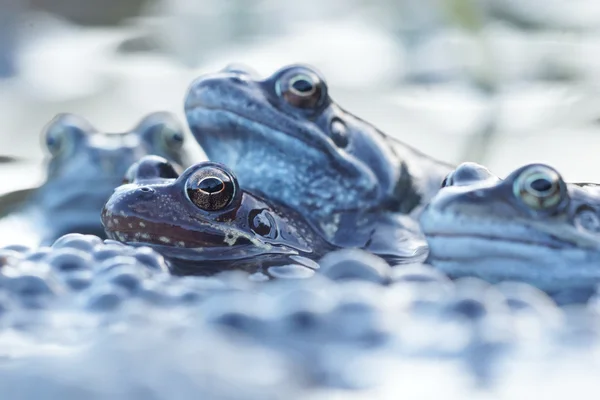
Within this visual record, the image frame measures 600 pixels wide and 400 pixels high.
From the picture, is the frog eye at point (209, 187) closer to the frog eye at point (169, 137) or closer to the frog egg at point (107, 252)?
the frog egg at point (107, 252)

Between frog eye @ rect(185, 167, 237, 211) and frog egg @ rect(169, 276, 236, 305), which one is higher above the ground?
frog eye @ rect(185, 167, 237, 211)

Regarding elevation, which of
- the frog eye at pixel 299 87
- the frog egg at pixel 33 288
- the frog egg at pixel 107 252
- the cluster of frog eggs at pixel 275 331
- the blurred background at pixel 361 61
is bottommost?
the cluster of frog eggs at pixel 275 331

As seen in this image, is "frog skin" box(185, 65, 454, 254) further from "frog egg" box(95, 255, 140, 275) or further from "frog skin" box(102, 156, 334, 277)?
"frog egg" box(95, 255, 140, 275)

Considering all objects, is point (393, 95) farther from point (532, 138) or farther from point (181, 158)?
point (181, 158)

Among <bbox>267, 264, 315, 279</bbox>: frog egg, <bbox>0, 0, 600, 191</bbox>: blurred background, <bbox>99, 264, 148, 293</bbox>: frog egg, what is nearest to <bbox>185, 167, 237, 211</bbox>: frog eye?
<bbox>267, 264, 315, 279</bbox>: frog egg

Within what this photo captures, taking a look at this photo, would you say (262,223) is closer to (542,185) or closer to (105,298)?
(542,185)

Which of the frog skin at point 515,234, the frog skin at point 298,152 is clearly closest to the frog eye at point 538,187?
the frog skin at point 515,234
